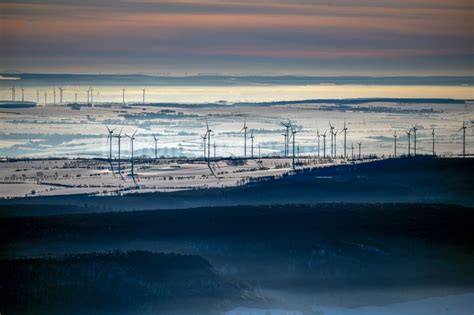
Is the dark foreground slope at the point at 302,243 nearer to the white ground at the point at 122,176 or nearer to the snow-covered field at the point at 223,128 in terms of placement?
the white ground at the point at 122,176

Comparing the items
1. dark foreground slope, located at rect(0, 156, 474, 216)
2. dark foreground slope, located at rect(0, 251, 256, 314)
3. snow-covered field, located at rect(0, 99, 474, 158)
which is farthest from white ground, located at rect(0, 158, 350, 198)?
dark foreground slope, located at rect(0, 251, 256, 314)

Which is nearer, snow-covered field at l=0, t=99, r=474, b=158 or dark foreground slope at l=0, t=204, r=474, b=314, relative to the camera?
dark foreground slope at l=0, t=204, r=474, b=314

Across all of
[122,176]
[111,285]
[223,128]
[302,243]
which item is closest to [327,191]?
[122,176]

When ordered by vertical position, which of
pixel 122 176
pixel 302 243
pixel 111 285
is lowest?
pixel 111 285

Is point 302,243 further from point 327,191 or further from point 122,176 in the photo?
point 122,176

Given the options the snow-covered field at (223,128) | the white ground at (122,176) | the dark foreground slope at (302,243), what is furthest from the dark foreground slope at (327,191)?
the snow-covered field at (223,128)

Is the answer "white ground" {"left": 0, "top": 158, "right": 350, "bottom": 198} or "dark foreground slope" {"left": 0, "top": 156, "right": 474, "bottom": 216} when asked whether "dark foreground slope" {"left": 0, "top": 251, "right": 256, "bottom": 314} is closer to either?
"dark foreground slope" {"left": 0, "top": 156, "right": 474, "bottom": 216}

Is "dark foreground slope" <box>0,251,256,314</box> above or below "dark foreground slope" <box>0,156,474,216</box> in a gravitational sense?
below
